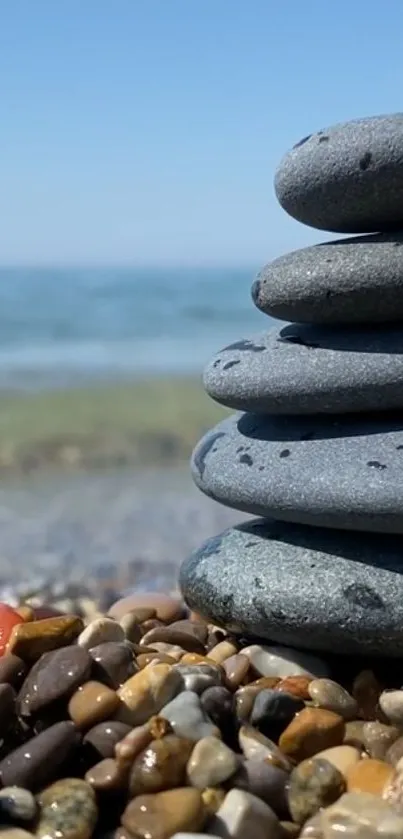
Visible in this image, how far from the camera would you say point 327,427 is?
13.8 feet

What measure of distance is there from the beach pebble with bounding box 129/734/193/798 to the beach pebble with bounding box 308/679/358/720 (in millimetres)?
689

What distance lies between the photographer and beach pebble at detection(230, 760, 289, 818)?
317cm

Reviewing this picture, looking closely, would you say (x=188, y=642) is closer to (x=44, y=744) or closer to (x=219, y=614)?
(x=219, y=614)

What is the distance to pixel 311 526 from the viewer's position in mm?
4312

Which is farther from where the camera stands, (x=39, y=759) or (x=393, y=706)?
(x=393, y=706)

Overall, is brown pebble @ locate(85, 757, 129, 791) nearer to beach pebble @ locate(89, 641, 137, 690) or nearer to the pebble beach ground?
beach pebble @ locate(89, 641, 137, 690)

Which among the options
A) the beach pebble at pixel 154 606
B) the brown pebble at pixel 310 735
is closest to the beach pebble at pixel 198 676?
the brown pebble at pixel 310 735

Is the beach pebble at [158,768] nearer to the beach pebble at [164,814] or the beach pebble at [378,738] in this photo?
the beach pebble at [164,814]

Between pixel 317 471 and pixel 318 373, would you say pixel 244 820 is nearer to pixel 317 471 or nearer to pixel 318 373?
pixel 317 471

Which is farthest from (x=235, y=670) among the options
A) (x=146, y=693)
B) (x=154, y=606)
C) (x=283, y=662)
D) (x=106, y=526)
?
(x=106, y=526)

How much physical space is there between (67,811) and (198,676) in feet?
2.36

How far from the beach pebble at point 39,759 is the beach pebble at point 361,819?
736mm

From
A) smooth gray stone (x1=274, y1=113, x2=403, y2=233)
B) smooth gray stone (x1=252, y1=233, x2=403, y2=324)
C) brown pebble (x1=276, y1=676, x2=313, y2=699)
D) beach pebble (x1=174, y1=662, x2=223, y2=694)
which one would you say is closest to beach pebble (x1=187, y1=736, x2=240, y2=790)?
beach pebble (x1=174, y1=662, x2=223, y2=694)

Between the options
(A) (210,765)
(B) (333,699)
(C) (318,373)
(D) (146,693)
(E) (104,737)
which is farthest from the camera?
(C) (318,373)
